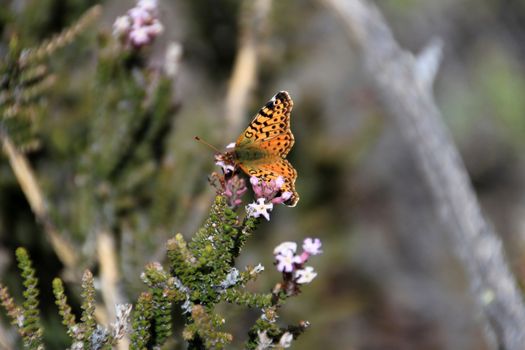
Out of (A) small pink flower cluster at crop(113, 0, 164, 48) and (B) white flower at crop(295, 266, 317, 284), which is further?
(A) small pink flower cluster at crop(113, 0, 164, 48)

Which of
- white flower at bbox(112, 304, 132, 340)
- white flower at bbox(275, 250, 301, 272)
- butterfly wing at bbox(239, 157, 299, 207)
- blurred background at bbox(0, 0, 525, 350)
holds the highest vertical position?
butterfly wing at bbox(239, 157, 299, 207)

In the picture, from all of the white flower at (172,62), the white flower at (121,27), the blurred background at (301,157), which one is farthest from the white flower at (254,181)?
the white flower at (121,27)

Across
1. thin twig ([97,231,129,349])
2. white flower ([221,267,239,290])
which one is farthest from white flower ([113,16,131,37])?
white flower ([221,267,239,290])

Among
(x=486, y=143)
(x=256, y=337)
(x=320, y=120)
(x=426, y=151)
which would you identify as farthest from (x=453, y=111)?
(x=256, y=337)

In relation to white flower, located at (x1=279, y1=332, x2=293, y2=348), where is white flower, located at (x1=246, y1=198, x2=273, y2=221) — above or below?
above

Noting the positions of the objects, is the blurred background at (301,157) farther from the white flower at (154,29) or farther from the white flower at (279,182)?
the white flower at (279,182)

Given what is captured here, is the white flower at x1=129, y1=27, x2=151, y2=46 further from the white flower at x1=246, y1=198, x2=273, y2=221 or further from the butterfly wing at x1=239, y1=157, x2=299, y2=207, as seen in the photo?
the white flower at x1=246, y1=198, x2=273, y2=221
